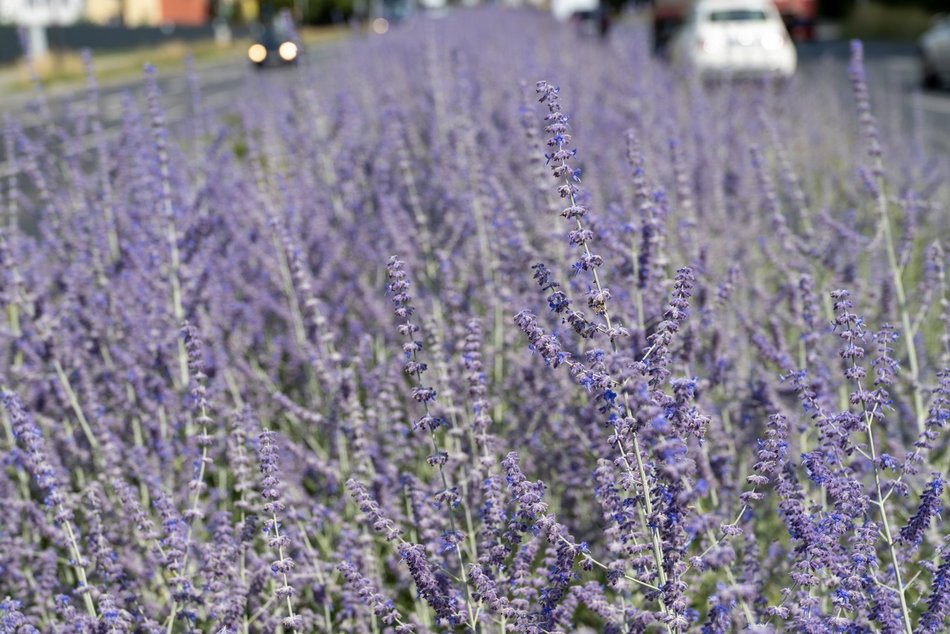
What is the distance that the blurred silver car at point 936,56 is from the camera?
18.5 meters

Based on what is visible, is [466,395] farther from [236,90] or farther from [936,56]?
[236,90]

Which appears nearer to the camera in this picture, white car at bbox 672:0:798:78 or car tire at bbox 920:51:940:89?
white car at bbox 672:0:798:78

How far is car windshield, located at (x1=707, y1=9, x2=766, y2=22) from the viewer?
17250 mm

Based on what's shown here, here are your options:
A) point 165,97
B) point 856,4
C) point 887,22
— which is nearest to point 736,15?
point 165,97

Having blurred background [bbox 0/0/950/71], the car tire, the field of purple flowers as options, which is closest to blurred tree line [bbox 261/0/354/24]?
blurred background [bbox 0/0/950/71]

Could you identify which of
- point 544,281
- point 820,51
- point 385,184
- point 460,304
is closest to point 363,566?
point 544,281

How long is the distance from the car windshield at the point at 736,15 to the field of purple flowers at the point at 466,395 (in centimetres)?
A: 1194

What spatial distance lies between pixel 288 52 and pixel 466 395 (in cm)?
400

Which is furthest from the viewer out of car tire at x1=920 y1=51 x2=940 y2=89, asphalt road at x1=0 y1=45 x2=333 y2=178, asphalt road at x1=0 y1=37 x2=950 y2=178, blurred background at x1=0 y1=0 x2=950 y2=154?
car tire at x1=920 y1=51 x2=940 y2=89

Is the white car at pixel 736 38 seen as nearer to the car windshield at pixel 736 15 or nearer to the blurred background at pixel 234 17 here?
the car windshield at pixel 736 15

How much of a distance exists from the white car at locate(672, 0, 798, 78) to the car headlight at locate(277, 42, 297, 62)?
8384mm

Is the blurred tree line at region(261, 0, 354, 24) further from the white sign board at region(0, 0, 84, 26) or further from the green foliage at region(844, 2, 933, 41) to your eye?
the green foliage at region(844, 2, 933, 41)

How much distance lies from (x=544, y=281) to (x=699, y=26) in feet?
51.3

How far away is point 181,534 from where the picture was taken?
222 centimetres
